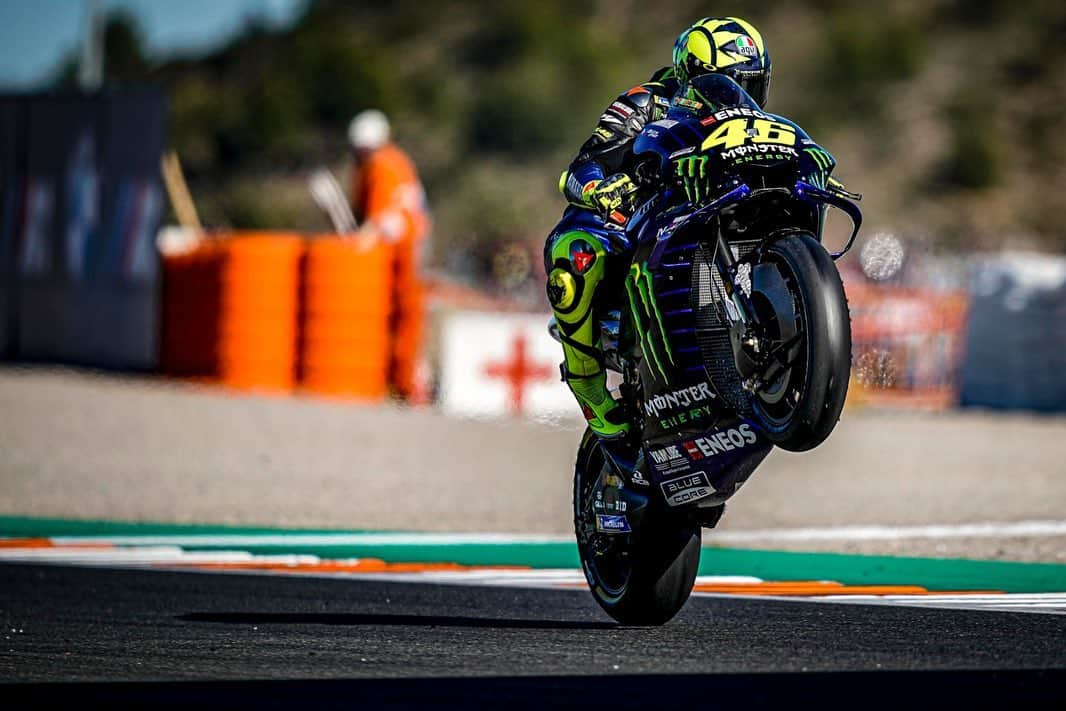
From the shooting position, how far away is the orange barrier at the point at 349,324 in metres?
17.0

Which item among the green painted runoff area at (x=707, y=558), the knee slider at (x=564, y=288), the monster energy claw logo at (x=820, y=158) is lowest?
the green painted runoff area at (x=707, y=558)

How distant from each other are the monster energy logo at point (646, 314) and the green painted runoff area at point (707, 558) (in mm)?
2221

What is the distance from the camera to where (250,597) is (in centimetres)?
760

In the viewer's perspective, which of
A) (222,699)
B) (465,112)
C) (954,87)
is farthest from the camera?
(465,112)

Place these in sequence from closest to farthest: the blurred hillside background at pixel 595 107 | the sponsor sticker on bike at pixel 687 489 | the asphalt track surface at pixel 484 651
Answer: the asphalt track surface at pixel 484 651
the sponsor sticker on bike at pixel 687 489
the blurred hillside background at pixel 595 107

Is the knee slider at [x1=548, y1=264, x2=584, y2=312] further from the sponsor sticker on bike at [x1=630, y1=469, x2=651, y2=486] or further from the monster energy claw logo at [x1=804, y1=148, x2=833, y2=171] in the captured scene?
the monster energy claw logo at [x1=804, y1=148, x2=833, y2=171]

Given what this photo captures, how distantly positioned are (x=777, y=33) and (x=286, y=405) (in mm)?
110050

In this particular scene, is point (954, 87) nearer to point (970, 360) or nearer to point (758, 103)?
point (970, 360)

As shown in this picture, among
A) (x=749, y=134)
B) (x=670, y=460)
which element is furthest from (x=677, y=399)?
(x=749, y=134)

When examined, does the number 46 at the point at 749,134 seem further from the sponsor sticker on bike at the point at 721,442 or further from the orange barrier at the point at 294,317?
the orange barrier at the point at 294,317

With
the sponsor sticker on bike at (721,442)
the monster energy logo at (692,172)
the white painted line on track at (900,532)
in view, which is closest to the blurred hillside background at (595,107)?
the white painted line on track at (900,532)

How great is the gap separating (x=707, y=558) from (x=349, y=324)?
8.03 m

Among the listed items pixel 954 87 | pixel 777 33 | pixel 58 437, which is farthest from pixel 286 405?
pixel 777 33

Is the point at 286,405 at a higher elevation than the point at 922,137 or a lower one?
lower
